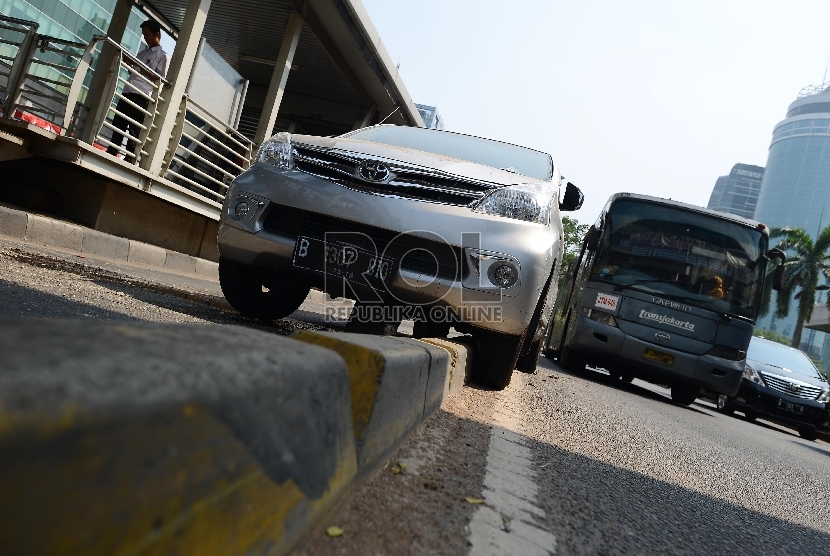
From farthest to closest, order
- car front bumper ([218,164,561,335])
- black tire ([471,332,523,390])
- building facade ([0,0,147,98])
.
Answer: building facade ([0,0,147,98]), black tire ([471,332,523,390]), car front bumper ([218,164,561,335])

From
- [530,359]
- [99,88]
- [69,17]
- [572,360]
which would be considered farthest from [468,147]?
[69,17]

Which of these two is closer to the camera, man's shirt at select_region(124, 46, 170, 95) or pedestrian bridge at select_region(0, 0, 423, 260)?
pedestrian bridge at select_region(0, 0, 423, 260)

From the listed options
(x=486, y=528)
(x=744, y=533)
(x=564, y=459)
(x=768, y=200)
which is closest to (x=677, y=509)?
(x=744, y=533)

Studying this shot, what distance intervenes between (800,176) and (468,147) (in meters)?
202

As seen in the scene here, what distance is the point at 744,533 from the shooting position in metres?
2.56

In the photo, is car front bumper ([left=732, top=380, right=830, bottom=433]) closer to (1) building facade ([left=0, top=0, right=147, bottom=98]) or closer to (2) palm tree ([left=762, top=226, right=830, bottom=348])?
(2) palm tree ([left=762, top=226, right=830, bottom=348])

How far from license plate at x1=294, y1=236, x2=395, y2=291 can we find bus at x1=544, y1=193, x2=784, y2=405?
6599 millimetres

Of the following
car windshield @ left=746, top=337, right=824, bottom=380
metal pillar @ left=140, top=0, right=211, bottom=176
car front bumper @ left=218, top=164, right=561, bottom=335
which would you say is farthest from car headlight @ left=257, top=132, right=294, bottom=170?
car windshield @ left=746, top=337, right=824, bottom=380

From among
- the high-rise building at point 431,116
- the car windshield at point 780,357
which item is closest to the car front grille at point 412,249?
the car windshield at point 780,357

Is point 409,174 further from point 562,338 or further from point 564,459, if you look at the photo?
point 562,338

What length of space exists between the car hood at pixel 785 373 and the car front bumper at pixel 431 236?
33.4 feet

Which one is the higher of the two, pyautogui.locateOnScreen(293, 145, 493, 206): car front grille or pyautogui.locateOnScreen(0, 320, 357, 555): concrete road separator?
pyautogui.locateOnScreen(293, 145, 493, 206): car front grille

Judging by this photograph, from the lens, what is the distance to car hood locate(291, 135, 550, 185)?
13.2 feet

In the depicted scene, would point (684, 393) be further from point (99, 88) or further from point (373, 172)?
point (99, 88)
